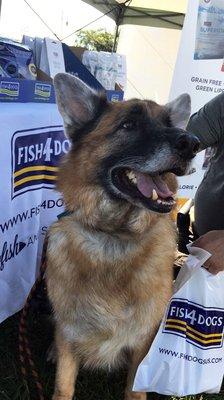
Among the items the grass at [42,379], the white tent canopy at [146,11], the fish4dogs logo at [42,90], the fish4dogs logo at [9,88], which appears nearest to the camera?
the grass at [42,379]

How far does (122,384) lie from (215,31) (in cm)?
291

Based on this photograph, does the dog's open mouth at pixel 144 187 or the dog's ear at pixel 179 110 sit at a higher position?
the dog's ear at pixel 179 110

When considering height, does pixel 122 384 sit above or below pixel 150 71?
below

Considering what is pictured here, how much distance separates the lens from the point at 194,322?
6.05 ft

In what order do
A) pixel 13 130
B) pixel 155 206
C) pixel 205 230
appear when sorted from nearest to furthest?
1. pixel 155 206
2. pixel 13 130
3. pixel 205 230

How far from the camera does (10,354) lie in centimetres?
218

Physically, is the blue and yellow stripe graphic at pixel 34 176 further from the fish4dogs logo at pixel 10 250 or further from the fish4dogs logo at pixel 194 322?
the fish4dogs logo at pixel 194 322

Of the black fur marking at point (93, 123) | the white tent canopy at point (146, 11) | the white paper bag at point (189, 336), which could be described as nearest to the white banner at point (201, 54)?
the white paper bag at point (189, 336)

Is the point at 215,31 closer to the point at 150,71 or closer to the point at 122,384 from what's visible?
the point at 122,384

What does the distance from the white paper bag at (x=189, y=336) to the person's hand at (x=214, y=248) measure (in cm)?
2

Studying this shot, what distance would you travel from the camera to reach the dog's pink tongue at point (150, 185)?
1.60 m

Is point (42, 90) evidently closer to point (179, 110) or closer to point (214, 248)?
point (179, 110)

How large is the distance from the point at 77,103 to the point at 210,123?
785 mm

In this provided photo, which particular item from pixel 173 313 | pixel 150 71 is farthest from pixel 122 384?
pixel 150 71
